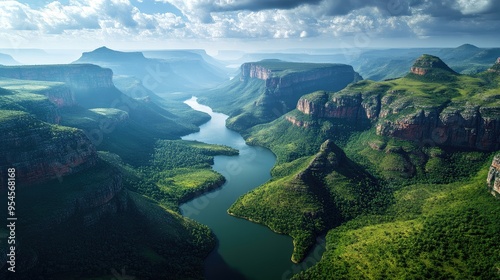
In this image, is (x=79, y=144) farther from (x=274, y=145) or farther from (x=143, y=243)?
(x=274, y=145)

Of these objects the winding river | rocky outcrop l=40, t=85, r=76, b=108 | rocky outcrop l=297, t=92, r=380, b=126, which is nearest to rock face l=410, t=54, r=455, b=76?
rocky outcrop l=297, t=92, r=380, b=126

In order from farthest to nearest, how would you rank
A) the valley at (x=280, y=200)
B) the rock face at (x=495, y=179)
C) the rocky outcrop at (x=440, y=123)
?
the rocky outcrop at (x=440, y=123)
the rock face at (x=495, y=179)
the valley at (x=280, y=200)

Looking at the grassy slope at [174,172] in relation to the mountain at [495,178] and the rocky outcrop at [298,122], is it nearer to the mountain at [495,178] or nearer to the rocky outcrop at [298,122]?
the rocky outcrop at [298,122]

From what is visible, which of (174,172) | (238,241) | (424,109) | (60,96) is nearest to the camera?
(238,241)

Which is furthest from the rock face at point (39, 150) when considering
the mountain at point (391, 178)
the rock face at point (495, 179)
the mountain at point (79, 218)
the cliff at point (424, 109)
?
the cliff at point (424, 109)

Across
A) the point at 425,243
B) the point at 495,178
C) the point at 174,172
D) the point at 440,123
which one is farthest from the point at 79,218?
the point at 440,123

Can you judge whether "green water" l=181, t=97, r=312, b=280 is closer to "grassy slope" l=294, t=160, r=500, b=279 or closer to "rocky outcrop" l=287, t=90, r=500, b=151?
"grassy slope" l=294, t=160, r=500, b=279

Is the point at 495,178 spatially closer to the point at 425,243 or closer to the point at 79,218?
the point at 425,243
